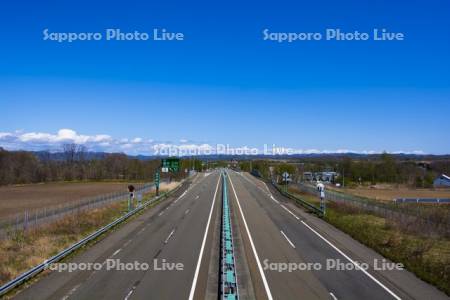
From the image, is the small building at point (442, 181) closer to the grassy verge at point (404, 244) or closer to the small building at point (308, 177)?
the small building at point (308, 177)

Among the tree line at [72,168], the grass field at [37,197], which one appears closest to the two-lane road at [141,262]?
the grass field at [37,197]

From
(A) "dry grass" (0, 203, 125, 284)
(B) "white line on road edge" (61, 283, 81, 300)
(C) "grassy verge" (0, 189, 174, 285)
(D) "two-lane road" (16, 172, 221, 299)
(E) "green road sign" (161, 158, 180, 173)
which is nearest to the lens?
(B) "white line on road edge" (61, 283, 81, 300)

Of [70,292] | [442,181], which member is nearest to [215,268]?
[70,292]

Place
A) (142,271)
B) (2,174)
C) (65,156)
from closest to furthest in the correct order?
(142,271) < (2,174) < (65,156)

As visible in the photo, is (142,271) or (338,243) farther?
(338,243)

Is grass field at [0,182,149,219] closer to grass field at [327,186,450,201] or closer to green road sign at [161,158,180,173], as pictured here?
green road sign at [161,158,180,173]

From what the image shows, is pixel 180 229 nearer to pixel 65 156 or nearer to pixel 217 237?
pixel 217 237

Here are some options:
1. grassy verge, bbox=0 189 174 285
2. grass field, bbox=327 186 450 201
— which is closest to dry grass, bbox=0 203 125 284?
grassy verge, bbox=0 189 174 285

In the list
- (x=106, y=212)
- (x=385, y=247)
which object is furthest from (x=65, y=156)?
(x=385, y=247)
